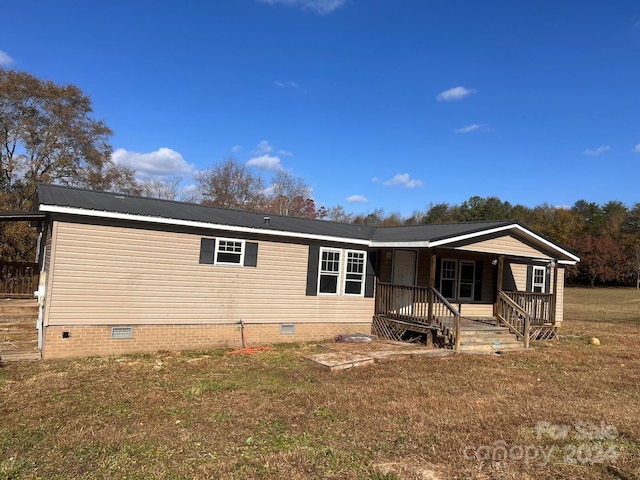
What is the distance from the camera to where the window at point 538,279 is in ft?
52.1

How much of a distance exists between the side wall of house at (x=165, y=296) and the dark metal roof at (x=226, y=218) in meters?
0.42

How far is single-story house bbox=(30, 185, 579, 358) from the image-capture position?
9.02 m

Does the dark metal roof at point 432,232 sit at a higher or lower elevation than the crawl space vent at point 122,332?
higher

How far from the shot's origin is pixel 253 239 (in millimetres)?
10977

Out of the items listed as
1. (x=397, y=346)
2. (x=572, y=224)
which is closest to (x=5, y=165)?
(x=397, y=346)

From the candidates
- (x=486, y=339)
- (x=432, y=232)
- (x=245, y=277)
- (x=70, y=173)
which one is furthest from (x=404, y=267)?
(x=70, y=173)

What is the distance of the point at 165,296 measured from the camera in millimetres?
9938

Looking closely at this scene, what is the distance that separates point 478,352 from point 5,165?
27.6 m

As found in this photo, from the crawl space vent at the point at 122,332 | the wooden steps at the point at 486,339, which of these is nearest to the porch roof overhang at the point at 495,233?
the wooden steps at the point at 486,339

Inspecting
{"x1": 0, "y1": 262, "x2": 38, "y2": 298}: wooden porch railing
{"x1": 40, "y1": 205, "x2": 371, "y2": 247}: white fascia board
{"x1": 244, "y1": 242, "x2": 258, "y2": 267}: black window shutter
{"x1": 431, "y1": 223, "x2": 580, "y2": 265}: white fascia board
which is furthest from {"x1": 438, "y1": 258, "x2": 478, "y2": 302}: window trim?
{"x1": 0, "y1": 262, "x2": 38, "y2": 298}: wooden porch railing

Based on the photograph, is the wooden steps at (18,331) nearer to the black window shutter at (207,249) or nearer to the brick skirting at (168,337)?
the brick skirting at (168,337)

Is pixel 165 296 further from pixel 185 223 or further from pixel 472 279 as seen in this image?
pixel 472 279

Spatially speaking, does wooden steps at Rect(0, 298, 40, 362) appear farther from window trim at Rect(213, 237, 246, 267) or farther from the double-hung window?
the double-hung window

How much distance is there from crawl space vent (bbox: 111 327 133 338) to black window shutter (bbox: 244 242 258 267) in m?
2.91
